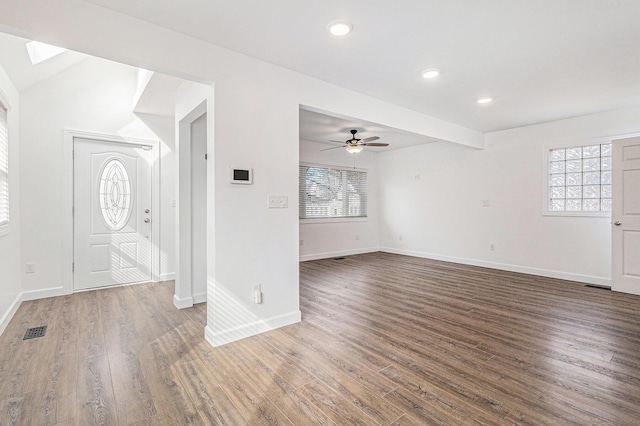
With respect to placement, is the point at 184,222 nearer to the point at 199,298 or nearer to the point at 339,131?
the point at 199,298

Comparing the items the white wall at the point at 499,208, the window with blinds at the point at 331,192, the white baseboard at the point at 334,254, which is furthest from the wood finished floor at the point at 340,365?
the window with blinds at the point at 331,192

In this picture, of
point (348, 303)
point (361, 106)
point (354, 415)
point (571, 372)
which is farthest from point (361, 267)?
point (354, 415)

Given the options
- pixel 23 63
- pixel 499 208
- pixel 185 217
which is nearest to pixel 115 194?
pixel 185 217

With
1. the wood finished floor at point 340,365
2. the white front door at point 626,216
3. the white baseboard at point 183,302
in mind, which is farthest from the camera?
the white front door at point 626,216

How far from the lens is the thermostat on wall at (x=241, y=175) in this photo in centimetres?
271

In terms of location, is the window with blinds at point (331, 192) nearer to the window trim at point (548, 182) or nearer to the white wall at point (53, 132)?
the white wall at point (53, 132)

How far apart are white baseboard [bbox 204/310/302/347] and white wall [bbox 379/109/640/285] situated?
4.49m

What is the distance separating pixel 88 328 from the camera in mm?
2984

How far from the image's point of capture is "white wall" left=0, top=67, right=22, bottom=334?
306 cm

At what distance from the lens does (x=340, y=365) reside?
2.30 meters

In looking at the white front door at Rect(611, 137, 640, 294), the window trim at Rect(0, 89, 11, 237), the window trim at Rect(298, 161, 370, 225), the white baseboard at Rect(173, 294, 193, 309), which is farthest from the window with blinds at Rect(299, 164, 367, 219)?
the white front door at Rect(611, 137, 640, 294)

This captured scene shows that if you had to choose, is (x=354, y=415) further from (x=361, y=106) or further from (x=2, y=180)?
(x=2, y=180)

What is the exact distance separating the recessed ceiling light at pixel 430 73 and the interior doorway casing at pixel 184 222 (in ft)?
8.56

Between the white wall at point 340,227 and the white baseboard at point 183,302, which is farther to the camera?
the white wall at point 340,227
